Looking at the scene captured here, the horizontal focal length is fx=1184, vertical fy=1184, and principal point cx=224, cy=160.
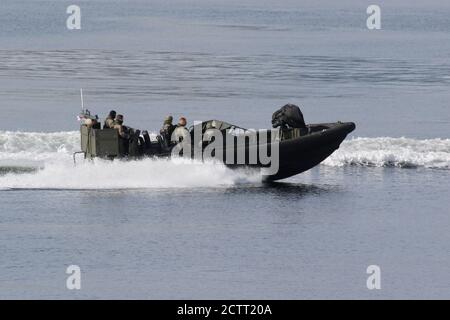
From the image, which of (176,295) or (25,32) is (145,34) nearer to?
(25,32)

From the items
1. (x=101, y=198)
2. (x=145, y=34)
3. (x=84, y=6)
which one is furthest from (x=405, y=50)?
(x=84, y=6)

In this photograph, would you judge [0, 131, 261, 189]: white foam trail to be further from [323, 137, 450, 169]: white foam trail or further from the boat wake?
[323, 137, 450, 169]: white foam trail

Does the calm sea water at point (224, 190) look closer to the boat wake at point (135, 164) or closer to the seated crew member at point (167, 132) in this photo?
the boat wake at point (135, 164)

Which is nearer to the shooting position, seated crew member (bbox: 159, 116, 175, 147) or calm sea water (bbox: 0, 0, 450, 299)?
calm sea water (bbox: 0, 0, 450, 299)

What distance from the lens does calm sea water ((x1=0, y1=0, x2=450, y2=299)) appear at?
24094 millimetres

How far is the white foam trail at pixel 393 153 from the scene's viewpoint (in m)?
38.6

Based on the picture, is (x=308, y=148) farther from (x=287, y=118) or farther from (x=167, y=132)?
(x=167, y=132)

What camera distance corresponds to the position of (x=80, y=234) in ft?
90.4

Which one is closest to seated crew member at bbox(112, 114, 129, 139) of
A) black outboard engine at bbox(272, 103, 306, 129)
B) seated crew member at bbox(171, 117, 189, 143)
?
seated crew member at bbox(171, 117, 189, 143)

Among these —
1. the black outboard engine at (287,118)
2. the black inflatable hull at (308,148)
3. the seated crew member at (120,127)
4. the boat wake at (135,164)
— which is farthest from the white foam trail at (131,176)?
the black outboard engine at (287,118)

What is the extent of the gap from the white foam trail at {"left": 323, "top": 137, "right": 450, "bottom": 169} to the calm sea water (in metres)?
0.07

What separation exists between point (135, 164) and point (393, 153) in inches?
403

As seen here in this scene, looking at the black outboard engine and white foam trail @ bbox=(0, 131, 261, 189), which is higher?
the black outboard engine
